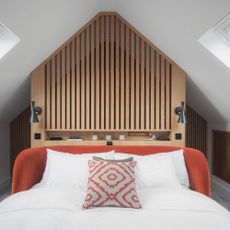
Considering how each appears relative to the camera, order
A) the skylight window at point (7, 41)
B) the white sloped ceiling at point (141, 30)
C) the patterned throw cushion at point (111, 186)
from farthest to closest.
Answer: the skylight window at point (7, 41) → the white sloped ceiling at point (141, 30) → the patterned throw cushion at point (111, 186)

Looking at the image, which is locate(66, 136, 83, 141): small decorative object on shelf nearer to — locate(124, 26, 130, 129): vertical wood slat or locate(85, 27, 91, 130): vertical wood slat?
locate(85, 27, 91, 130): vertical wood slat

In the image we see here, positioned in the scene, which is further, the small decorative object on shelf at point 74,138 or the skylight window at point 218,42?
the small decorative object on shelf at point 74,138

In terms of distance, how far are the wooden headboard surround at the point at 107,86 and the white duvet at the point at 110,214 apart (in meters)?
2.62

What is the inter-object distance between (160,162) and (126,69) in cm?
252

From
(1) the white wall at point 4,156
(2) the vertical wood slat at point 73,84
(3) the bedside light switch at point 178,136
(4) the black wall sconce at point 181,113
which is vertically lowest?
(1) the white wall at point 4,156

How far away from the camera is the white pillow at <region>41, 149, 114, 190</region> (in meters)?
2.85

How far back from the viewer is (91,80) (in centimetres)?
527

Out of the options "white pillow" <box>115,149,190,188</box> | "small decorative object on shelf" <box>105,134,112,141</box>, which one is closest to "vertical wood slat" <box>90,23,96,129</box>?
"small decorative object on shelf" <box>105,134,112,141</box>

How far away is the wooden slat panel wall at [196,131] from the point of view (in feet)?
21.5

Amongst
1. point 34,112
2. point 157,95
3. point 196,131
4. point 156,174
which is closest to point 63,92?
point 34,112

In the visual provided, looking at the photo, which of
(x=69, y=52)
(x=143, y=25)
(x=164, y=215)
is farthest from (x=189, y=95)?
(x=164, y=215)

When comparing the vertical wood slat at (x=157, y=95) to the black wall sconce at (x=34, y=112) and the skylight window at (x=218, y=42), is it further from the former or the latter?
the black wall sconce at (x=34, y=112)

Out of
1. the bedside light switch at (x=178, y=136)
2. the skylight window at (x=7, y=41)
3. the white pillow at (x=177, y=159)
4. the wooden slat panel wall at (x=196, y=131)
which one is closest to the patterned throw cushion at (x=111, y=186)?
the white pillow at (x=177, y=159)

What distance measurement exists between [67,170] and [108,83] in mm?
2531
